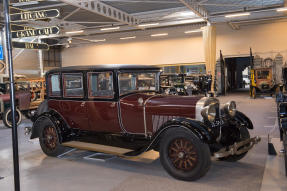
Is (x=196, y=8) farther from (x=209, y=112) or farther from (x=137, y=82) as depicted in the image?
(x=209, y=112)

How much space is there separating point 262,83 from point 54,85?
44.6ft

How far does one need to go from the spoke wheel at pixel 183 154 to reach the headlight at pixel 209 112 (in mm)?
422

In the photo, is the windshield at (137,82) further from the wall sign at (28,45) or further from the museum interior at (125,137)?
the wall sign at (28,45)

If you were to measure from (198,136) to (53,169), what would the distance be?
2300 millimetres

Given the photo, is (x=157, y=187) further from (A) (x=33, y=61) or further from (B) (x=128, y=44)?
(A) (x=33, y=61)

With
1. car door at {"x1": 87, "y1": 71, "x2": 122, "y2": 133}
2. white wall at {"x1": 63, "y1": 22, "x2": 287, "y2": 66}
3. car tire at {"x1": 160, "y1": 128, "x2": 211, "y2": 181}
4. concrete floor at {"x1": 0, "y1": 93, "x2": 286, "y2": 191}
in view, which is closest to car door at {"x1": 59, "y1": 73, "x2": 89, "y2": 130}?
car door at {"x1": 87, "y1": 71, "x2": 122, "y2": 133}

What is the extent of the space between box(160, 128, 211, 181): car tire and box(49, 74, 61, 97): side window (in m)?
2.32

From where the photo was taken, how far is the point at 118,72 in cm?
408

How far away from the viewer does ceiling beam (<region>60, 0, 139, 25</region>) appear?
11636 millimetres

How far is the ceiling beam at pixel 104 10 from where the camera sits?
11.6 m

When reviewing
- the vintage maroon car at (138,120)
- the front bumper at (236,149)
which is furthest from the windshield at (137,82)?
the front bumper at (236,149)

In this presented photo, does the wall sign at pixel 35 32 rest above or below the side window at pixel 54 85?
above

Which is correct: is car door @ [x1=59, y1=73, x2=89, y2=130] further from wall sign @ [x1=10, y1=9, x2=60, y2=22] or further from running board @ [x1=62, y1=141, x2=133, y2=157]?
wall sign @ [x1=10, y1=9, x2=60, y2=22]

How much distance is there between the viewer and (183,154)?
11.2 ft
